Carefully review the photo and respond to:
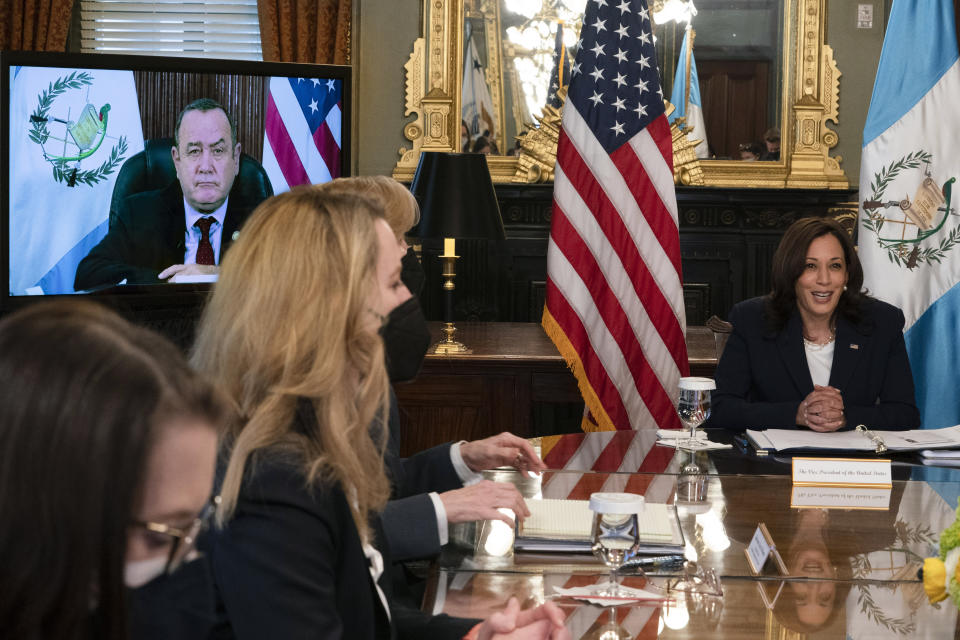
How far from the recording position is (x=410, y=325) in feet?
6.61

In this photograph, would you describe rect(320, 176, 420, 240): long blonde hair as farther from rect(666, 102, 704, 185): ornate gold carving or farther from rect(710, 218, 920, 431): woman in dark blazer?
rect(666, 102, 704, 185): ornate gold carving

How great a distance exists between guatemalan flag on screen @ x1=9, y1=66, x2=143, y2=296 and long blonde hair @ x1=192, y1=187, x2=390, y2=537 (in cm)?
283

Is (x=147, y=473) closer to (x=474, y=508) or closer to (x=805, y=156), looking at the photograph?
(x=474, y=508)

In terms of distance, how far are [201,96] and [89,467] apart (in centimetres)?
386

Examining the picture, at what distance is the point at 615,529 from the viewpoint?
153cm

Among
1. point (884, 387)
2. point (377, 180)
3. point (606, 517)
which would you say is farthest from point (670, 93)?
point (606, 517)

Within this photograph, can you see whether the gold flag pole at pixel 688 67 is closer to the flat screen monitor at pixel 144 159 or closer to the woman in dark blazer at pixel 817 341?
the flat screen monitor at pixel 144 159

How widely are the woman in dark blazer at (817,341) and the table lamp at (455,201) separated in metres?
1.36

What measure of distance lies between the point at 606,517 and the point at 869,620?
0.39 metres

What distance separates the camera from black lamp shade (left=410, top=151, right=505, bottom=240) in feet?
13.7

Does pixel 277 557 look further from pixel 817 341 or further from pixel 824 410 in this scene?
pixel 817 341

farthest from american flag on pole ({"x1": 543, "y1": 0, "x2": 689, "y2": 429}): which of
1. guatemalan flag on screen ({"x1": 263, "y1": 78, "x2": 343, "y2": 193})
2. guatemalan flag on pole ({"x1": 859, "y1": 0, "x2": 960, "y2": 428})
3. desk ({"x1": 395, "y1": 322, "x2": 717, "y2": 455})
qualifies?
guatemalan flag on screen ({"x1": 263, "y1": 78, "x2": 343, "y2": 193})

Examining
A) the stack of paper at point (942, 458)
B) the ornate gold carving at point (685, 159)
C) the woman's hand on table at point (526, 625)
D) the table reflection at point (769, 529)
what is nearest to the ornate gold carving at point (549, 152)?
the ornate gold carving at point (685, 159)

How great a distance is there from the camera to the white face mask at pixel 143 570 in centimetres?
65
